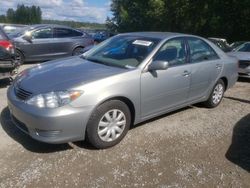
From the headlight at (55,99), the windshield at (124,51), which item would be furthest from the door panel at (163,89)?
the headlight at (55,99)

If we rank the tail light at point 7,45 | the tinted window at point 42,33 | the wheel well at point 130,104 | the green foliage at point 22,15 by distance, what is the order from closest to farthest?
the wheel well at point 130,104 → the tail light at point 7,45 → the tinted window at point 42,33 → the green foliage at point 22,15

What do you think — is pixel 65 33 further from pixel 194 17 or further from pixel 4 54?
pixel 194 17

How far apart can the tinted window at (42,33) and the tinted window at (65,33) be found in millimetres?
258

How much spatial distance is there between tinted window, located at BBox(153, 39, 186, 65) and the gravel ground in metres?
1.10

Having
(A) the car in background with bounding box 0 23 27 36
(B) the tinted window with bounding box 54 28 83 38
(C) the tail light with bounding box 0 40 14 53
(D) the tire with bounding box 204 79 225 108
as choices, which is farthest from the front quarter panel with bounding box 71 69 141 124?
(B) the tinted window with bounding box 54 28 83 38

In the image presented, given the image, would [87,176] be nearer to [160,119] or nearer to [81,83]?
[81,83]

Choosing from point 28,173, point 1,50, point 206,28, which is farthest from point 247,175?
point 206,28

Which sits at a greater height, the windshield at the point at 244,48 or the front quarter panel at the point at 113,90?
the front quarter panel at the point at 113,90

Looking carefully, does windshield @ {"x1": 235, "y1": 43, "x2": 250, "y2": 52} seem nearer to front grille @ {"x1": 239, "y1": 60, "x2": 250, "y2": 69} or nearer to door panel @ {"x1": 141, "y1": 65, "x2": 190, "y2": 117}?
front grille @ {"x1": 239, "y1": 60, "x2": 250, "y2": 69}

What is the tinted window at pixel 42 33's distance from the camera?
11.7 metres

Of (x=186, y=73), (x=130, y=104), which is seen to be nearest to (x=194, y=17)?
(x=186, y=73)

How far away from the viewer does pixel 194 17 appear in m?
30.3

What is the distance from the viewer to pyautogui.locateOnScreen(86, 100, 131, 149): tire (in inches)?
167

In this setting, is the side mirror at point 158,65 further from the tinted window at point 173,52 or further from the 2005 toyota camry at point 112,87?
the tinted window at point 173,52
